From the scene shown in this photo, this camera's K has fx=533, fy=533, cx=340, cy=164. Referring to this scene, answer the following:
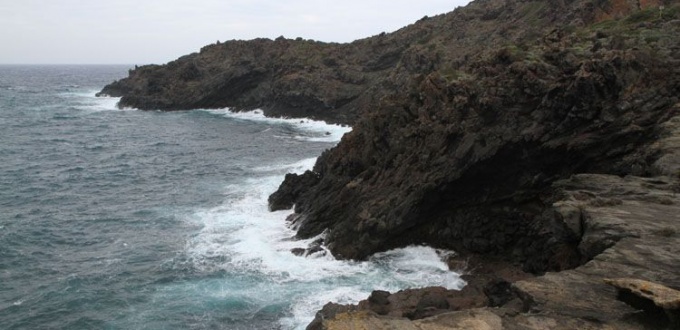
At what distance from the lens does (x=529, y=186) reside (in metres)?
29.0

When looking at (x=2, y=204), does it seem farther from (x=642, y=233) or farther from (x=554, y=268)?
(x=642, y=233)

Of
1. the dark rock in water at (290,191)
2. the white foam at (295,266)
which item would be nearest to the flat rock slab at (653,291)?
the white foam at (295,266)

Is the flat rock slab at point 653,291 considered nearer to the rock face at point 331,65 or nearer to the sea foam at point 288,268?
the sea foam at point 288,268

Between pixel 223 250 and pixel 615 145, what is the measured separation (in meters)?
23.2

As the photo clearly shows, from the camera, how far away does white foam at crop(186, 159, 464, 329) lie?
27.3 metres

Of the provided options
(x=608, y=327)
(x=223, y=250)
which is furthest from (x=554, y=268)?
(x=223, y=250)

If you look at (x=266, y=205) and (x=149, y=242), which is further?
(x=266, y=205)

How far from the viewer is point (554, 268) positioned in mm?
22312

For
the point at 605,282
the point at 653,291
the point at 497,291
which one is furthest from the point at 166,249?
the point at 653,291

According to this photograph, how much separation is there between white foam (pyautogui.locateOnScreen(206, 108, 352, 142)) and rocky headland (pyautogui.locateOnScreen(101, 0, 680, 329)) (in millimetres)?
33762

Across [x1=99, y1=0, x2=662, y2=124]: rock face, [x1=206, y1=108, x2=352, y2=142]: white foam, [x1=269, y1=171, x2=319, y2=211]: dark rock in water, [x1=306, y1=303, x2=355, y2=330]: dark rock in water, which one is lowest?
[x1=306, y1=303, x2=355, y2=330]: dark rock in water

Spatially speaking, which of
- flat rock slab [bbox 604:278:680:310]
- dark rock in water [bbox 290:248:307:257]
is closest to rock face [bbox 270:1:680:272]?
dark rock in water [bbox 290:248:307:257]

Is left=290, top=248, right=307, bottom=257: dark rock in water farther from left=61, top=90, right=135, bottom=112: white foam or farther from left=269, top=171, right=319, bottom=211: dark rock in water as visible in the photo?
left=61, top=90, right=135, bottom=112: white foam

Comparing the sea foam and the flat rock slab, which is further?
the sea foam
